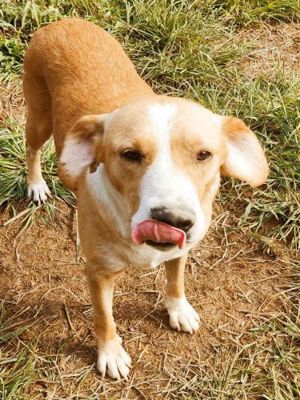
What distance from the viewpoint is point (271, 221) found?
186 inches

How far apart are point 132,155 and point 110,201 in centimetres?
45

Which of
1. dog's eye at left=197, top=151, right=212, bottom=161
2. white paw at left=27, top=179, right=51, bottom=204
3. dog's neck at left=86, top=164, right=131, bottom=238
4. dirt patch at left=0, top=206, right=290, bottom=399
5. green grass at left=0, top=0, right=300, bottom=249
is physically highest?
dog's eye at left=197, top=151, right=212, bottom=161

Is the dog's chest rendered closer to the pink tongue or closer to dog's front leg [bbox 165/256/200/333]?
the pink tongue

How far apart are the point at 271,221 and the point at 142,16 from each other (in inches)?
92.3

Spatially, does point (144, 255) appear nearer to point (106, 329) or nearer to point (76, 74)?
point (106, 329)

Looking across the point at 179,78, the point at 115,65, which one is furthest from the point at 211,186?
the point at 179,78

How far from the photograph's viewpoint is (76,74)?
380 cm

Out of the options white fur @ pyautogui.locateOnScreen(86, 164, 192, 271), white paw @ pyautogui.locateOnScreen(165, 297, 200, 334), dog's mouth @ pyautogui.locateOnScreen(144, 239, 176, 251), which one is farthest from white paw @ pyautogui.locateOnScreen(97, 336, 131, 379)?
dog's mouth @ pyautogui.locateOnScreen(144, 239, 176, 251)

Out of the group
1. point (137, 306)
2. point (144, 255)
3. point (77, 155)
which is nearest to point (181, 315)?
point (137, 306)

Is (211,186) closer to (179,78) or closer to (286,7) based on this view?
(179,78)

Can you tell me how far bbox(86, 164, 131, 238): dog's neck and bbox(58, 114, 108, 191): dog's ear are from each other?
64 millimetres

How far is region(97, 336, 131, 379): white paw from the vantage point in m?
3.85

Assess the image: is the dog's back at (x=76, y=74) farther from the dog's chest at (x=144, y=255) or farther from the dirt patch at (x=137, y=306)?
the dirt patch at (x=137, y=306)

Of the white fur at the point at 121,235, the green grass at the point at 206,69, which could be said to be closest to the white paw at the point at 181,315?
the white fur at the point at 121,235
